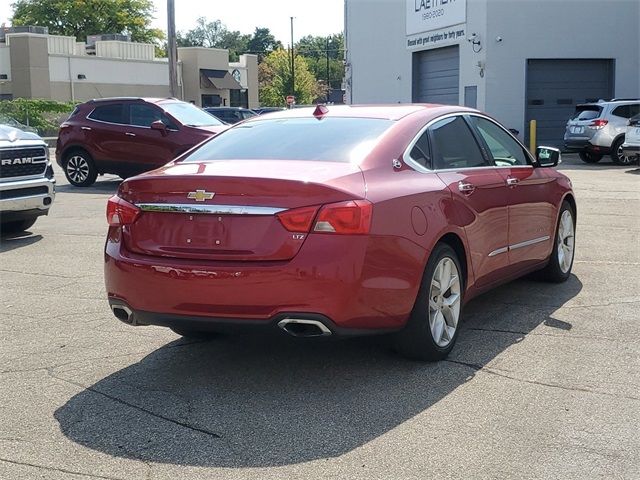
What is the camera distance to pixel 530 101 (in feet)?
98.5

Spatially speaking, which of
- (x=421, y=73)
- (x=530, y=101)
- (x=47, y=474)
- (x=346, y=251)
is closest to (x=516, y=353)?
(x=346, y=251)

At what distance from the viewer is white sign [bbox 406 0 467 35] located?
3029 centimetres

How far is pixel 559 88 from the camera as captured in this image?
30.1m

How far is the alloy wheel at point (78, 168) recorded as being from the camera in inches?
683

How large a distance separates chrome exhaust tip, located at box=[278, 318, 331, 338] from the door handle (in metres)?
1.56

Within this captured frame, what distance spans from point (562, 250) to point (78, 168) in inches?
476

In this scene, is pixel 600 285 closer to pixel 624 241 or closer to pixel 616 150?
pixel 624 241

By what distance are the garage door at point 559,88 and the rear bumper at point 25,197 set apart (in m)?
22.3

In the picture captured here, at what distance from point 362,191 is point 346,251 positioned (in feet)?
1.24

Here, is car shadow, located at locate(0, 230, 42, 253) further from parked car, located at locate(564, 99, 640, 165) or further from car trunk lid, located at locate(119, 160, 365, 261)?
parked car, located at locate(564, 99, 640, 165)

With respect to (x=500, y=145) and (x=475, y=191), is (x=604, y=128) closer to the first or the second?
(x=500, y=145)

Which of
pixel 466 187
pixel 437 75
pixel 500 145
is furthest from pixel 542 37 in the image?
pixel 466 187

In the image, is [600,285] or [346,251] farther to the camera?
[600,285]

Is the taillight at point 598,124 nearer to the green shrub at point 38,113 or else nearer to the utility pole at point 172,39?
the utility pole at point 172,39
